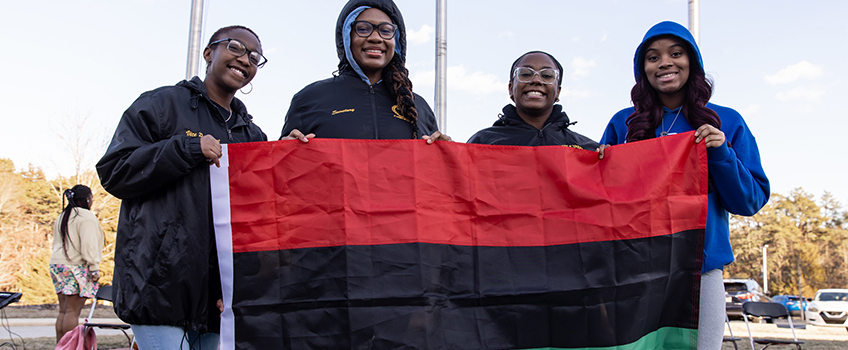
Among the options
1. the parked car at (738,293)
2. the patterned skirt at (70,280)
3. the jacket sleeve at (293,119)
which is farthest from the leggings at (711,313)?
the parked car at (738,293)

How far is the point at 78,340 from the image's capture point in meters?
3.61

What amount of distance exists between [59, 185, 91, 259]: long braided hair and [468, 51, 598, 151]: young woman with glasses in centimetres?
461

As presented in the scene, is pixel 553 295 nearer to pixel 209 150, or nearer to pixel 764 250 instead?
pixel 209 150

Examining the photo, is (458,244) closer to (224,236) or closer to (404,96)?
(404,96)

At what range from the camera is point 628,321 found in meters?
2.19

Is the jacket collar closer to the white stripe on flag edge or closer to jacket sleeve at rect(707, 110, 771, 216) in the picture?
the white stripe on flag edge

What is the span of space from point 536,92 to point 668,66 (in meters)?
0.63

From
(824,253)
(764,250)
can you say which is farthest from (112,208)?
(824,253)

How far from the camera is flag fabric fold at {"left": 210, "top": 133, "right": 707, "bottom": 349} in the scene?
2047 mm

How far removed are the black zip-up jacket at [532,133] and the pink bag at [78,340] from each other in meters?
2.93

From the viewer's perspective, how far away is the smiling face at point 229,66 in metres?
2.24

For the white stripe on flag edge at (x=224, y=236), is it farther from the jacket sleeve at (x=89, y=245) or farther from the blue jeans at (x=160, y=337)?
the jacket sleeve at (x=89, y=245)

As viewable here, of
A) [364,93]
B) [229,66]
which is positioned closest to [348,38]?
[364,93]

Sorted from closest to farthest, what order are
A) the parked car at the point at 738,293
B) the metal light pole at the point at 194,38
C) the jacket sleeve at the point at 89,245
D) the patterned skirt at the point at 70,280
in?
the patterned skirt at the point at 70,280 < the jacket sleeve at the point at 89,245 < the metal light pole at the point at 194,38 < the parked car at the point at 738,293
